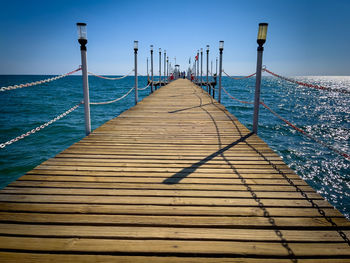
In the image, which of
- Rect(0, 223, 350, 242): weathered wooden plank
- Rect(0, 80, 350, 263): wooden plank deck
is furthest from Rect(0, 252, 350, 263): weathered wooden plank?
Rect(0, 223, 350, 242): weathered wooden plank

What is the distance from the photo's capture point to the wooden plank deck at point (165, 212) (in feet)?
4.71

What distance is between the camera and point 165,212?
1830 mm

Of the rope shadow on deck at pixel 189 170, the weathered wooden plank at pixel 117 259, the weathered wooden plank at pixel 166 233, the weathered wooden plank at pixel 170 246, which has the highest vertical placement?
the rope shadow on deck at pixel 189 170

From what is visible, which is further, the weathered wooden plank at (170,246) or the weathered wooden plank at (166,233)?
the weathered wooden plank at (166,233)

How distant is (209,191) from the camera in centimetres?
217

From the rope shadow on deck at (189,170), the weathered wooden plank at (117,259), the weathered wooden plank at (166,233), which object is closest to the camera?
the weathered wooden plank at (117,259)

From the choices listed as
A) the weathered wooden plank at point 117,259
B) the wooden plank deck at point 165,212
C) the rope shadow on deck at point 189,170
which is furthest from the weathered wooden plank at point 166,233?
the rope shadow on deck at point 189,170

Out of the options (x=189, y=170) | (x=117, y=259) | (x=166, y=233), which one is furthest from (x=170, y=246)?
(x=189, y=170)

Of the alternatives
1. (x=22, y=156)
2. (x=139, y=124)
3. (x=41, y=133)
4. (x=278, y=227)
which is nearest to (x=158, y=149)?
(x=139, y=124)

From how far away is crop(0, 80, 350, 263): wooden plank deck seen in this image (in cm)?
144

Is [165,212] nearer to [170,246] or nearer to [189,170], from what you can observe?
[170,246]

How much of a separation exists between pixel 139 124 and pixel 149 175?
260cm

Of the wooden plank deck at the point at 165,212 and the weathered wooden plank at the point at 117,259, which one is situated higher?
the wooden plank deck at the point at 165,212

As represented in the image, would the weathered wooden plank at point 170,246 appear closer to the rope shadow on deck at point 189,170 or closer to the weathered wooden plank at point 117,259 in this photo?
the weathered wooden plank at point 117,259
